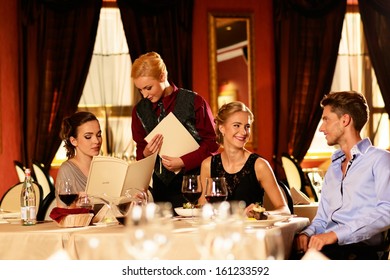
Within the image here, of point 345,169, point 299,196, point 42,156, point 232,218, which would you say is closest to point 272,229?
point 232,218

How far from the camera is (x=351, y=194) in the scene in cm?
261

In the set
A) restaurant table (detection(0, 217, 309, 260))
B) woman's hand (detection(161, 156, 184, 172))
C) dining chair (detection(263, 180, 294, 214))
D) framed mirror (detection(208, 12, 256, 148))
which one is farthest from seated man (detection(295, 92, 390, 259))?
framed mirror (detection(208, 12, 256, 148))

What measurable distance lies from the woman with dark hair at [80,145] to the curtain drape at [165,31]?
13.3 feet

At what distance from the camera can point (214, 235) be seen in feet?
6.62

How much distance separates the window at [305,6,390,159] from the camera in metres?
Result: 7.95

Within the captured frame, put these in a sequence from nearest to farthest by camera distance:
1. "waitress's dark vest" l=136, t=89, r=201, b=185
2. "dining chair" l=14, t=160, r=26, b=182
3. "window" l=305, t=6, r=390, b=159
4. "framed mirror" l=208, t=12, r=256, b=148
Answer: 1. "waitress's dark vest" l=136, t=89, r=201, b=185
2. "dining chair" l=14, t=160, r=26, b=182
3. "framed mirror" l=208, t=12, r=256, b=148
4. "window" l=305, t=6, r=390, b=159

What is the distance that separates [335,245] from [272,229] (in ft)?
1.58

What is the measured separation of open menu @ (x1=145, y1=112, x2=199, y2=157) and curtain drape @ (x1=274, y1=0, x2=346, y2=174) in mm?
4336

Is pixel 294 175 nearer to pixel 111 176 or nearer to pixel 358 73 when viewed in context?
pixel 358 73

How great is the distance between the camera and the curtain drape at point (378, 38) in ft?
25.7

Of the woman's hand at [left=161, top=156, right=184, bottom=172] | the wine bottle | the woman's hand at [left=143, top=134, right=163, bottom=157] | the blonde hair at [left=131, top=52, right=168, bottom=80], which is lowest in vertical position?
the wine bottle

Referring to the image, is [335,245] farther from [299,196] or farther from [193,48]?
[193,48]

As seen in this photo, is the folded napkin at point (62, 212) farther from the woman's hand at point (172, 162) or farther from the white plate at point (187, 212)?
the woman's hand at point (172, 162)

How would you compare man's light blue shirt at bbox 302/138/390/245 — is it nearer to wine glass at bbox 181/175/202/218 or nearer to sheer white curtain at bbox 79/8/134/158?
wine glass at bbox 181/175/202/218
